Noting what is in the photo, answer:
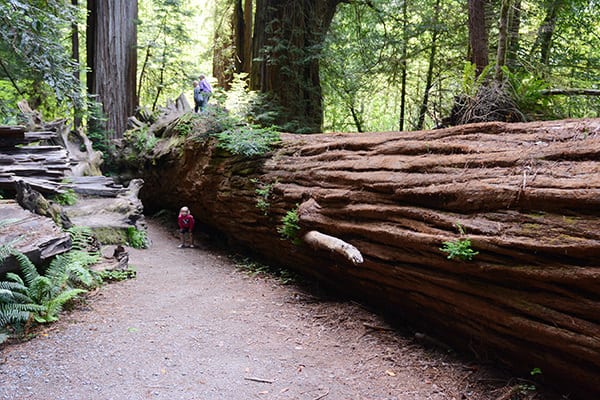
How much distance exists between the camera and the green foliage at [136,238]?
7977 millimetres

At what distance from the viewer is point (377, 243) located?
4.70 meters

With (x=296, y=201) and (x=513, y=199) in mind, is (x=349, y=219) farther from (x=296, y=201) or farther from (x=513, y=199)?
(x=513, y=199)

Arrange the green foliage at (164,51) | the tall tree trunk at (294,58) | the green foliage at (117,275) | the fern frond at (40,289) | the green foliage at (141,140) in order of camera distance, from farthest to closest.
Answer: the green foliage at (164,51) < the tall tree trunk at (294,58) < the green foliage at (141,140) < the green foliage at (117,275) < the fern frond at (40,289)

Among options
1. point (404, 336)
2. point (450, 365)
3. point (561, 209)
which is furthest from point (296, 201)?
point (561, 209)

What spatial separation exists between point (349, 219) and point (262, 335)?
A: 1.78 meters

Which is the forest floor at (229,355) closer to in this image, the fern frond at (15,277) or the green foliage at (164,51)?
the fern frond at (15,277)

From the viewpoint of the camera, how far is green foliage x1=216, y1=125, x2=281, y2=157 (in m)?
7.82

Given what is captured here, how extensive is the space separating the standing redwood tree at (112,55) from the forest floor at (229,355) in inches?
471

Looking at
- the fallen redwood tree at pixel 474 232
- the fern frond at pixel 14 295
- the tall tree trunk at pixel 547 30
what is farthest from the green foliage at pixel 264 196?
the tall tree trunk at pixel 547 30

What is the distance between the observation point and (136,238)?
816 centimetres

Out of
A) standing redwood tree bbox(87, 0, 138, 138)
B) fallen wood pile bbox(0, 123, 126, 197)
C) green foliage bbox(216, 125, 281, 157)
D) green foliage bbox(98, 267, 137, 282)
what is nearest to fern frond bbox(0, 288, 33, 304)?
green foliage bbox(98, 267, 137, 282)

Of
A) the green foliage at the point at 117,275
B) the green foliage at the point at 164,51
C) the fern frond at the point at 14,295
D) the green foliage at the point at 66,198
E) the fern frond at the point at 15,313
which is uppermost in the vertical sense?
the green foliage at the point at 164,51

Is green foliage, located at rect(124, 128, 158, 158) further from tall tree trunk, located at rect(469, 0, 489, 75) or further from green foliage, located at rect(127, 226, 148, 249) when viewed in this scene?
tall tree trunk, located at rect(469, 0, 489, 75)

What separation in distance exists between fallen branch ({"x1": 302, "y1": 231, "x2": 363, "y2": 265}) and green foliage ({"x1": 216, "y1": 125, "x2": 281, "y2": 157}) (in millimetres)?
2606
